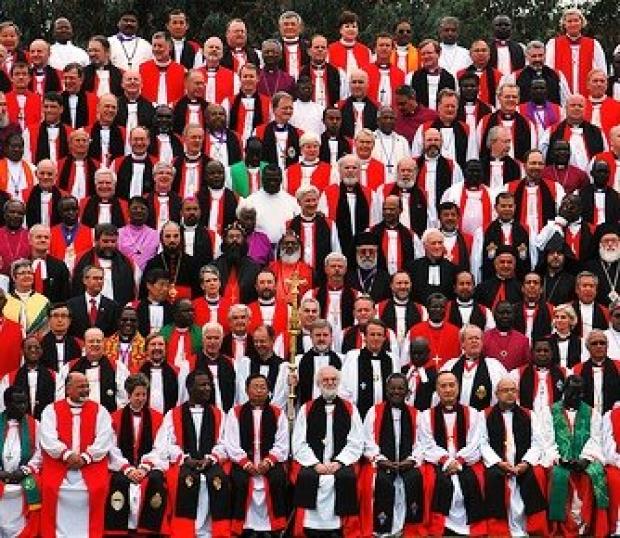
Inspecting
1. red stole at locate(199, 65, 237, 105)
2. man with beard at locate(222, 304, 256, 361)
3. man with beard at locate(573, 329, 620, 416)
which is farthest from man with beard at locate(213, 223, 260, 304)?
man with beard at locate(573, 329, 620, 416)

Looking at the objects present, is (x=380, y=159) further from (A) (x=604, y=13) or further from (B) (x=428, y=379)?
(A) (x=604, y=13)

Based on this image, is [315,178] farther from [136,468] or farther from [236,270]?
[136,468]

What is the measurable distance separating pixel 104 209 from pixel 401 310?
9.81ft

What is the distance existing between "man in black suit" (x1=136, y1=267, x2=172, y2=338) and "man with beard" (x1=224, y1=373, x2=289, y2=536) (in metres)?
1.36

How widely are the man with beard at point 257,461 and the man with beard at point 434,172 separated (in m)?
3.32

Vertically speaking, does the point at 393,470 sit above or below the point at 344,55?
below

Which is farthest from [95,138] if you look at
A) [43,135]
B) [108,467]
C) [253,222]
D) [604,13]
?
[604,13]

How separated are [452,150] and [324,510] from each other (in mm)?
4764

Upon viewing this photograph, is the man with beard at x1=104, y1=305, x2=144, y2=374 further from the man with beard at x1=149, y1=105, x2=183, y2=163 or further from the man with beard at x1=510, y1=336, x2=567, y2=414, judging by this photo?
the man with beard at x1=510, y1=336, x2=567, y2=414

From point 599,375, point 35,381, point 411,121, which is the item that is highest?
point 411,121

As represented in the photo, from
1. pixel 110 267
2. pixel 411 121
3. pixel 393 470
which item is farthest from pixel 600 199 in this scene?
pixel 110 267

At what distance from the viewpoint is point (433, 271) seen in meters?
21.2

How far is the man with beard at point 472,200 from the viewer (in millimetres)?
21906

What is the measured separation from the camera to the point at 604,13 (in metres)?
32.3
